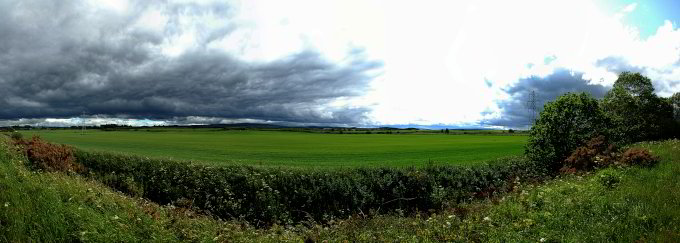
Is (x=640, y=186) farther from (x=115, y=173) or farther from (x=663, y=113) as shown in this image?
(x=663, y=113)

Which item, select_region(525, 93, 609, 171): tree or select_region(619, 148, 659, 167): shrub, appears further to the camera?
select_region(525, 93, 609, 171): tree

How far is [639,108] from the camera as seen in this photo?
54750 mm

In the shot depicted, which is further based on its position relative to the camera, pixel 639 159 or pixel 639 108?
pixel 639 108

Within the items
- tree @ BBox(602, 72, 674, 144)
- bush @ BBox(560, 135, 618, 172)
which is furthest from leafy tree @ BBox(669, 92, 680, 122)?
bush @ BBox(560, 135, 618, 172)

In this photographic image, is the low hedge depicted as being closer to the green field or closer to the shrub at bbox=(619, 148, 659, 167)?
the green field

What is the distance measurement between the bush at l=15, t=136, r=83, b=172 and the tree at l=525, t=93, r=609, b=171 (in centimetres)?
3052

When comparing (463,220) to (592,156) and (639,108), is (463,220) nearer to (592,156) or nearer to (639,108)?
(592,156)

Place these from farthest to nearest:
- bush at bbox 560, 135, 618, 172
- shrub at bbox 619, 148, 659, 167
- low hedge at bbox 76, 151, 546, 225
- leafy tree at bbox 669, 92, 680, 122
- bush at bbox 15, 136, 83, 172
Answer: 1. leafy tree at bbox 669, 92, 680, 122
2. bush at bbox 15, 136, 83, 172
3. low hedge at bbox 76, 151, 546, 225
4. bush at bbox 560, 135, 618, 172
5. shrub at bbox 619, 148, 659, 167

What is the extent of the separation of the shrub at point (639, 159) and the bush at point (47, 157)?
1102 inches

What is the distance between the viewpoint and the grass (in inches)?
362

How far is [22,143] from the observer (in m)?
25.4

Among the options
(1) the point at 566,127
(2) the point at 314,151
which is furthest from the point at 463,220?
(2) the point at 314,151

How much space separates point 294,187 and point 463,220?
13.2m

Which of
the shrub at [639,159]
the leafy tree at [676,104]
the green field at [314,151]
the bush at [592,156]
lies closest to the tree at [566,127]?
the bush at [592,156]
